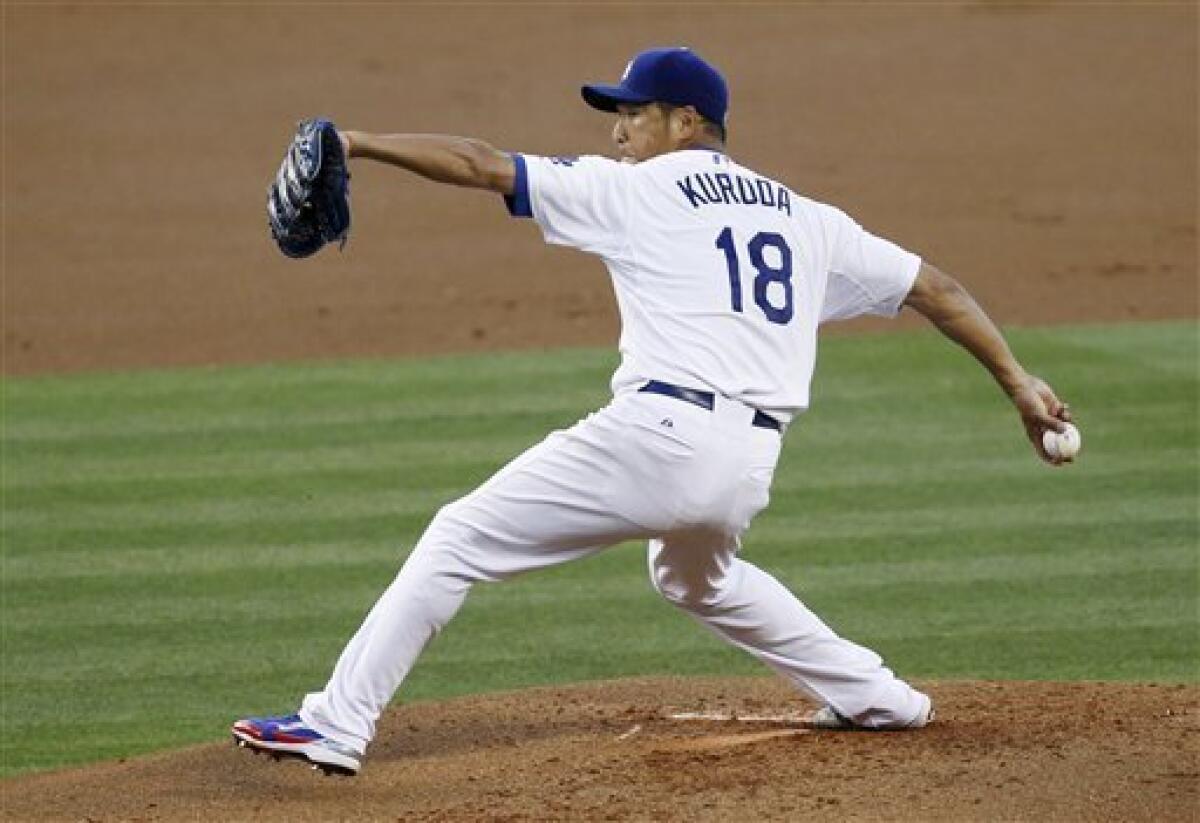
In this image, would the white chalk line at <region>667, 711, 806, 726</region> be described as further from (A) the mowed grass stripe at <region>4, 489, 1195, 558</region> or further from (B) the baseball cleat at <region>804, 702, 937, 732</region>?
(A) the mowed grass stripe at <region>4, 489, 1195, 558</region>

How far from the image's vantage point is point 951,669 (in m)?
7.72

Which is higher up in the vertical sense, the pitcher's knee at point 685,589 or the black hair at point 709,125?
the black hair at point 709,125

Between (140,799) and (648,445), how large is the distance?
1.53 meters

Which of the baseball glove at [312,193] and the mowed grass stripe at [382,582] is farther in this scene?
the mowed grass stripe at [382,582]

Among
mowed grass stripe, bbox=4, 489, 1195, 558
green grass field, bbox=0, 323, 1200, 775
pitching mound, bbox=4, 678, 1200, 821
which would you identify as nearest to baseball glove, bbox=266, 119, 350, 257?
pitching mound, bbox=4, 678, 1200, 821

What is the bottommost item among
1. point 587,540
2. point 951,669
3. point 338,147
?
point 951,669

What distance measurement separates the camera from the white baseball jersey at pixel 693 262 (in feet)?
17.6

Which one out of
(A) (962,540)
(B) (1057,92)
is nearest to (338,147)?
(A) (962,540)

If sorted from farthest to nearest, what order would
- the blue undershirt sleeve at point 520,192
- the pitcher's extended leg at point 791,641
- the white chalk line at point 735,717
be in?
the white chalk line at point 735,717
the pitcher's extended leg at point 791,641
the blue undershirt sleeve at point 520,192

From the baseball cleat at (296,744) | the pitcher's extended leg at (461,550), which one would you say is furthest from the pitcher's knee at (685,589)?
the baseball cleat at (296,744)

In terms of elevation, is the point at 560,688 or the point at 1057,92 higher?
the point at 1057,92

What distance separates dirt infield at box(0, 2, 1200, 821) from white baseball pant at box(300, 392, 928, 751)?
0.38 meters

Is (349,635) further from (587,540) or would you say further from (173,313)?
(173,313)

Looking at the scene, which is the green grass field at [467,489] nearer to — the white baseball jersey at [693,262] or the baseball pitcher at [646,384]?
the baseball pitcher at [646,384]
